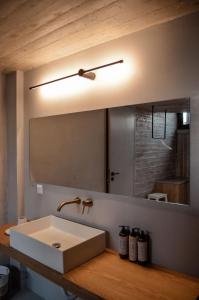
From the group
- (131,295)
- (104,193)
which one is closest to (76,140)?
(104,193)

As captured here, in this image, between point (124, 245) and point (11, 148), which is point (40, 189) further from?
point (124, 245)

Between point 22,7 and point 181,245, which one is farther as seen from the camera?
point 181,245

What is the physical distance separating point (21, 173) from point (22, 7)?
1632 mm

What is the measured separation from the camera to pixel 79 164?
206cm

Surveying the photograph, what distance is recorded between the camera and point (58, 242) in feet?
6.21

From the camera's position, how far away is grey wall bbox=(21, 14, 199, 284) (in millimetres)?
1423

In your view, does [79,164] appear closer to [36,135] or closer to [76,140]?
[76,140]

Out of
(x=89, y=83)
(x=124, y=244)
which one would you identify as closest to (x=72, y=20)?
(x=89, y=83)

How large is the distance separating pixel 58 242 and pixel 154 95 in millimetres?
1339

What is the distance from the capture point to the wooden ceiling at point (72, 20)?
4.33 ft

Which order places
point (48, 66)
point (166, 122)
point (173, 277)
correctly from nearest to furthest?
1. point (173, 277)
2. point (166, 122)
3. point (48, 66)

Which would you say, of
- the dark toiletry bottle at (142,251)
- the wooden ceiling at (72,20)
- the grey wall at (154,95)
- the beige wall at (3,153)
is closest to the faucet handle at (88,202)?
the grey wall at (154,95)

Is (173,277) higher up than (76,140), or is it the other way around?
(76,140)

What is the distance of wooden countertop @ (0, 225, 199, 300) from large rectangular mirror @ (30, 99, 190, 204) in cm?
46
